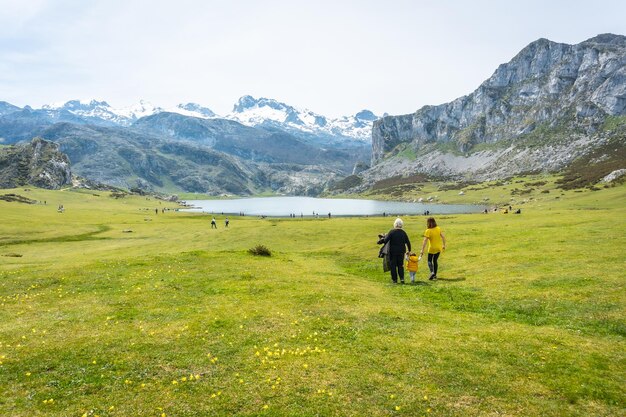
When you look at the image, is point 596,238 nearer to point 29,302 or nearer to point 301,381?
point 301,381

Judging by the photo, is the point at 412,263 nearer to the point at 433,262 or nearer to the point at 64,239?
the point at 433,262

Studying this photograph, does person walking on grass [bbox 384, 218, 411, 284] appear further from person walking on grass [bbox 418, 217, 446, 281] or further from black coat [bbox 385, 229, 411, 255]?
person walking on grass [bbox 418, 217, 446, 281]

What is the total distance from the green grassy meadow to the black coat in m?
2.71

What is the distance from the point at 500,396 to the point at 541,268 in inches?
722

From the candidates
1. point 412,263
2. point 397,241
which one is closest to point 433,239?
point 412,263

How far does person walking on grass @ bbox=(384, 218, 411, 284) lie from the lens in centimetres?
2852

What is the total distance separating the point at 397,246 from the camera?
1137 inches

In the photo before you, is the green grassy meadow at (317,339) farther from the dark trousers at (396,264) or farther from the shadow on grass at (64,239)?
the shadow on grass at (64,239)

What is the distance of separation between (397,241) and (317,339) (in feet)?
45.0

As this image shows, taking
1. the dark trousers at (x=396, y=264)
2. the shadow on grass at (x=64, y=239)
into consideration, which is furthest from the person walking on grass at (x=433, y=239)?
the shadow on grass at (x=64, y=239)

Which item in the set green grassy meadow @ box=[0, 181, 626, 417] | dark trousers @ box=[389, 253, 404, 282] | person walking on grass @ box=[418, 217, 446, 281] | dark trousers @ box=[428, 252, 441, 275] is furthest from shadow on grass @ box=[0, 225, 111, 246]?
person walking on grass @ box=[418, 217, 446, 281]

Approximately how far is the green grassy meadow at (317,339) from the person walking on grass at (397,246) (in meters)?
1.67

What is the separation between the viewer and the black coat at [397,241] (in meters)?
28.7

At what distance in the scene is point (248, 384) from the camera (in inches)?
519
